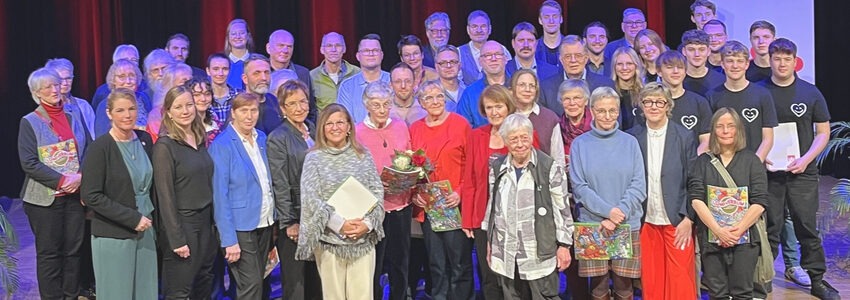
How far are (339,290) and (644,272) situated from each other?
5.14 feet

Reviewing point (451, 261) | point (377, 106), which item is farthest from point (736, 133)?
point (377, 106)

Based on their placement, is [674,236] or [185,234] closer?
[185,234]

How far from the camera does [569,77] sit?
5.26m

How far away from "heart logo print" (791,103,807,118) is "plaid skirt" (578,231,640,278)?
4.63 feet

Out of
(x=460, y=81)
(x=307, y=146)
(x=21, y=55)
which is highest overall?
(x=21, y=55)

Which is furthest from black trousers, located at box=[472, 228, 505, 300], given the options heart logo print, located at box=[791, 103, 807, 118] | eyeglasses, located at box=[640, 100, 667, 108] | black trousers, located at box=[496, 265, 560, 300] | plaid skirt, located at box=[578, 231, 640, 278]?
heart logo print, located at box=[791, 103, 807, 118]

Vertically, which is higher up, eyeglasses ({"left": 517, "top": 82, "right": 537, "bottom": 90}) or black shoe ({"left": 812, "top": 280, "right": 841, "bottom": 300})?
eyeglasses ({"left": 517, "top": 82, "right": 537, "bottom": 90})

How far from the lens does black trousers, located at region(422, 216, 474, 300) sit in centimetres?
484

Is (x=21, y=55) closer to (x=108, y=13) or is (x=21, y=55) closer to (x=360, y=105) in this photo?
(x=108, y=13)

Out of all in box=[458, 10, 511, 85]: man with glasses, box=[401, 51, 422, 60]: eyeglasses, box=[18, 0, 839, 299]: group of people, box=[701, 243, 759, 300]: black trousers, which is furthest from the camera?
box=[458, 10, 511, 85]: man with glasses

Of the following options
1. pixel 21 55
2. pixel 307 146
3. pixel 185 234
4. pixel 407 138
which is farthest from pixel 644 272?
pixel 21 55

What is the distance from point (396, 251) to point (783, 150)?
2.32 meters

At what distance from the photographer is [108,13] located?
9.13 meters

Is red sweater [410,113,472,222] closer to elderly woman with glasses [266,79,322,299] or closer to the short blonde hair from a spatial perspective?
elderly woman with glasses [266,79,322,299]
